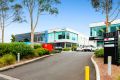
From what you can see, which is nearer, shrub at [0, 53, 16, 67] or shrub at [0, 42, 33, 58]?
shrub at [0, 53, 16, 67]

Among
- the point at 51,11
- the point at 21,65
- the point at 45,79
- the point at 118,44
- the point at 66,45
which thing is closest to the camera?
the point at 45,79

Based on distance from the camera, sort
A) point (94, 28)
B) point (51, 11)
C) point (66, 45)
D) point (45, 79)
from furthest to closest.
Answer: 1. point (66, 45)
2. point (94, 28)
3. point (51, 11)
4. point (45, 79)

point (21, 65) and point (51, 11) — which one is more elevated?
point (51, 11)

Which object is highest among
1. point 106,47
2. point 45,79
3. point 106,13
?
point 106,13

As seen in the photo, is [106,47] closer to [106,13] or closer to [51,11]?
[106,13]

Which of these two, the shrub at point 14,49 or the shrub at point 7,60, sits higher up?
the shrub at point 14,49

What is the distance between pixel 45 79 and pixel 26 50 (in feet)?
41.5

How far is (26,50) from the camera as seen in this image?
29125 mm

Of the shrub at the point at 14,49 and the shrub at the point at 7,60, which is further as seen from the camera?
the shrub at the point at 14,49

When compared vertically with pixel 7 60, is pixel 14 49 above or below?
above

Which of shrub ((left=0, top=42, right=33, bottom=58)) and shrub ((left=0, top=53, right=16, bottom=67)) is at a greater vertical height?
shrub ((left=0, top=42, right=33, bottom=58))

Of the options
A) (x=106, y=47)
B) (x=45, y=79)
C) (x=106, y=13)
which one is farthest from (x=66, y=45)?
(x=45, y=79)

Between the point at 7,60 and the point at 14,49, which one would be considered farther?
the point at 14,49

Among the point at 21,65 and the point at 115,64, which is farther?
the point at 21,65
